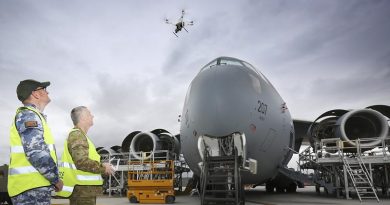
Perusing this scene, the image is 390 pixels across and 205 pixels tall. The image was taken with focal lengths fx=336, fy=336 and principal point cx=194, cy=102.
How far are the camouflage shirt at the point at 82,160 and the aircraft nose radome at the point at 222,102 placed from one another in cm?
491

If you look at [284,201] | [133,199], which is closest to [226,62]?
[284,201]

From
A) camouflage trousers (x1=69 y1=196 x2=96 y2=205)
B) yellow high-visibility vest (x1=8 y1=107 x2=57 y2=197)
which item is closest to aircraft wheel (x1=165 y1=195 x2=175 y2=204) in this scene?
camouflage trousers (x1=69 y1=196 x2=96 y2=205)

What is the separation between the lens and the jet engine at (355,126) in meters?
13.8

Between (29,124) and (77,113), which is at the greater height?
(77,113)

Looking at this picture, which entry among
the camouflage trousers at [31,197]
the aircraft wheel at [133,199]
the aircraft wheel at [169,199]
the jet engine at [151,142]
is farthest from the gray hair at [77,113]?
the jet engine at [151,142]

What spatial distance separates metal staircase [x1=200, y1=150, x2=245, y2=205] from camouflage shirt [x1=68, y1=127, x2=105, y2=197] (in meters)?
4.90

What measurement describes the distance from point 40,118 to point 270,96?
781 centimetres

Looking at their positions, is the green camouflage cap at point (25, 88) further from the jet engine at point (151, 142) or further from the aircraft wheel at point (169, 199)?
the jet engine at point (151, 142)

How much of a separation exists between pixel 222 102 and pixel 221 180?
2017 mm

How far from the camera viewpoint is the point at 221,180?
868 cm

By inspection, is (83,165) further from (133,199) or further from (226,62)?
(133,199)

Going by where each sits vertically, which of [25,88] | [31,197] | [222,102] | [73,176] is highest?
[222,102]

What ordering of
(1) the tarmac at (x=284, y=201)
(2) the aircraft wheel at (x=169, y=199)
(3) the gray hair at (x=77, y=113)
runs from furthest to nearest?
(2) the aircraft wheel at (x=169, y=199), (1) the tarmac at (x=284, y=201), (3) the gray hair at (x=77, y=113)

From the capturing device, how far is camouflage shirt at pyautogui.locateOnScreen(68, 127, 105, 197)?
12.1 ft
